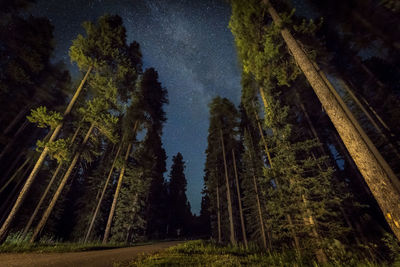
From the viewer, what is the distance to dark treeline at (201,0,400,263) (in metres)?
5.06

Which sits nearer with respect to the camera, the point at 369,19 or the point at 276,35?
the point at 276,35

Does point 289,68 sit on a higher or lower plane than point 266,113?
higher

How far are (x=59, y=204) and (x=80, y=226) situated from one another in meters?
3.52

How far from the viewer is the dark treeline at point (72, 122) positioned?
9.66m

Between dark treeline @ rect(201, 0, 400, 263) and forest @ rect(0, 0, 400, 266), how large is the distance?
7 centimetres

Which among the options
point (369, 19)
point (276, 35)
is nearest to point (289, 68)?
point (276, 35)

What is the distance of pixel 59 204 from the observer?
53.9 feet

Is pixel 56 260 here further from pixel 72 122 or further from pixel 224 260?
pixel 72 122

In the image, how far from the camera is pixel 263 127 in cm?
877

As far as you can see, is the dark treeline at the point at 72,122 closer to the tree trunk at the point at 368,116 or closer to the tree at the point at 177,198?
the tree at the point at 177,198

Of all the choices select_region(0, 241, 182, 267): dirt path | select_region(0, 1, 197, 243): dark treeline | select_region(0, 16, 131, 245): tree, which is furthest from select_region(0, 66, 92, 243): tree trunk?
select_region(0, 241, 182, 267): dirt path

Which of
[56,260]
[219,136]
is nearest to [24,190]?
[56,260]

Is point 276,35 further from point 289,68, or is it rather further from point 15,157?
point 15,157

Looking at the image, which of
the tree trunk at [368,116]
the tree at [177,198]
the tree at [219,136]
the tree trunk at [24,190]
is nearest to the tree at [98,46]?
the tree trunk at [24,190]
